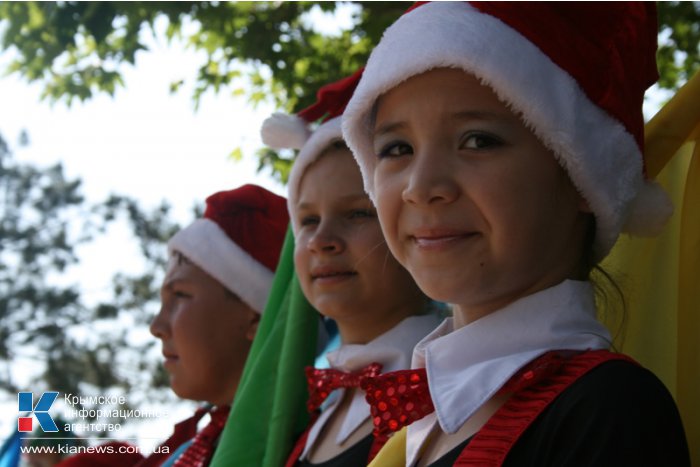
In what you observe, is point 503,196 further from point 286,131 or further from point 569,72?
point 286,131

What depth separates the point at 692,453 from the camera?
1.87 metres

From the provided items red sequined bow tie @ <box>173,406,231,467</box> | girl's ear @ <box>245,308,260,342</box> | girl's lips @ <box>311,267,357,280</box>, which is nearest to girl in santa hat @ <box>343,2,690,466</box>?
girl's lips @ <box>311,267,357,280</box>

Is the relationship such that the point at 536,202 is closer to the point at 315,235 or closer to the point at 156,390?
the point at 315,235

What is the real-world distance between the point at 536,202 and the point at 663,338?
52cm

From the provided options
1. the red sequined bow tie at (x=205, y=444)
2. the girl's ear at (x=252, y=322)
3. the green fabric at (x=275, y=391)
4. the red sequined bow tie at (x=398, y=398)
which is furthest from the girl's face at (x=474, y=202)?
the girl's ear at (x=252, y=322)

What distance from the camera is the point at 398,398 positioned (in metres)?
1.83

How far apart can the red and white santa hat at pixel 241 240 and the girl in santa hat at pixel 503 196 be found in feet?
5.80

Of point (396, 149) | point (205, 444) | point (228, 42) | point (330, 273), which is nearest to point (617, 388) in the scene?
point (396, 149)

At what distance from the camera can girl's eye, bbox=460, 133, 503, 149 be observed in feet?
5.77

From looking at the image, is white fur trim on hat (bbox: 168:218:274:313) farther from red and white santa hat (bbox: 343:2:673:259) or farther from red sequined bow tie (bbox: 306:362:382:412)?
red and white santa hat (bbox: 343:2:673:259)

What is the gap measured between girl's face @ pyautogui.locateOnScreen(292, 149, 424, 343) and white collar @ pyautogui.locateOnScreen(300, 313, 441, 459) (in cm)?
6

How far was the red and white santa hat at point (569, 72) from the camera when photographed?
1.76 metres

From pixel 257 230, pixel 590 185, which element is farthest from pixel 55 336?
pixel 590 185

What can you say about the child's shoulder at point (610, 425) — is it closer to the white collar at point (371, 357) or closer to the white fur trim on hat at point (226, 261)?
the white collar at point (371, 357)
